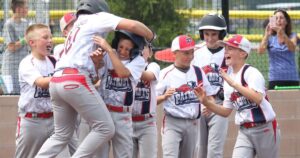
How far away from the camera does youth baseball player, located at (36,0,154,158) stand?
928cm

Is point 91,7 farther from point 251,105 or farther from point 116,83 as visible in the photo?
point 251,105

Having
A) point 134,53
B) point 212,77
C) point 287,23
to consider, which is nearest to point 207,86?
point 212,77

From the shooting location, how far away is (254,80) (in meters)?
9.86

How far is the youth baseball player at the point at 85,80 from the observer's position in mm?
9281

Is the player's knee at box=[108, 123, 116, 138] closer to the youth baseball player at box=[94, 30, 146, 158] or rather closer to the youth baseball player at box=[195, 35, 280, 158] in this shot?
the youth baseball player at box=[94, 30, 146, 158]

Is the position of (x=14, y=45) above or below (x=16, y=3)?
below

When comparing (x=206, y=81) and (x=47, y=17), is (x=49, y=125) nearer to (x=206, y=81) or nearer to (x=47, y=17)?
(x=206, y=81)

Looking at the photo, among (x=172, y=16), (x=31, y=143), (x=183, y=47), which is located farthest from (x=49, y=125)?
(x=172, y=16)

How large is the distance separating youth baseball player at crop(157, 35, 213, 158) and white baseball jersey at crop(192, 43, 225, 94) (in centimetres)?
48

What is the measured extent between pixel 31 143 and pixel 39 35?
1.20m

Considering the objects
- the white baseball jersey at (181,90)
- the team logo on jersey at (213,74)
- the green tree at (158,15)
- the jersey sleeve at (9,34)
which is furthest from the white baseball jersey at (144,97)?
the green tree at (158,15)

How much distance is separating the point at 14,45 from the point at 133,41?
3.72 meters

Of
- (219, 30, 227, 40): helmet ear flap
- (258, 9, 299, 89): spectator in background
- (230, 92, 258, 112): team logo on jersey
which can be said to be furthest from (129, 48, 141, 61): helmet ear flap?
(258, 9, 299, 89): spectator in background

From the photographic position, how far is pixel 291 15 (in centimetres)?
1437
